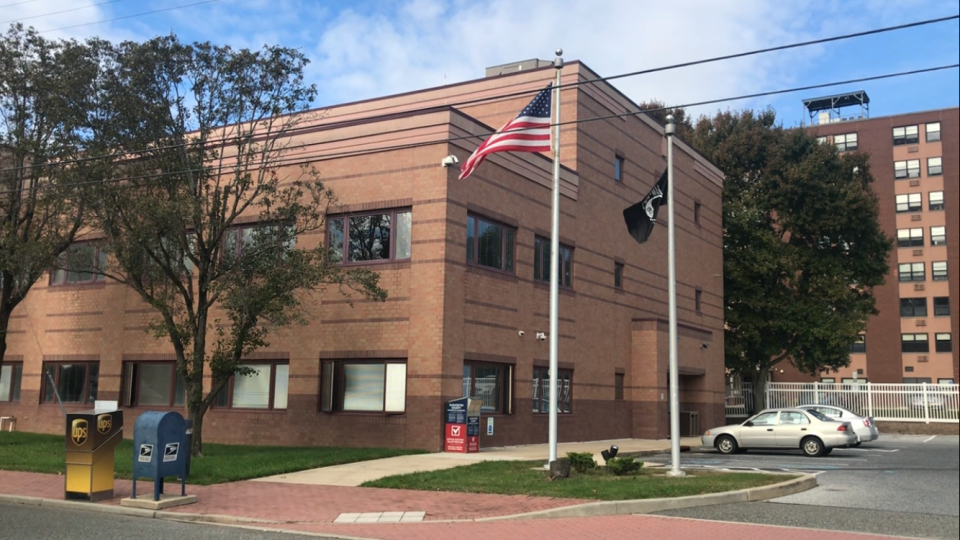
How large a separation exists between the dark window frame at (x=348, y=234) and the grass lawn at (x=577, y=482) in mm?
7022

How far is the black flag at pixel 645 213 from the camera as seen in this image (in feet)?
59.7

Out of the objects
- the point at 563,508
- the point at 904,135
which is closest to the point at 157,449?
the point at 563,508

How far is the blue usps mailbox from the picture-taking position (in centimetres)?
1305

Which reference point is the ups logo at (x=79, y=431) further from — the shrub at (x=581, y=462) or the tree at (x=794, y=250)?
the tree at (x=794, y=250)

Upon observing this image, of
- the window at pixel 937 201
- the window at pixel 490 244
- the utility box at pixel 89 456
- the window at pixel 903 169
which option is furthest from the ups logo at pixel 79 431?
the window at pixel 903 169

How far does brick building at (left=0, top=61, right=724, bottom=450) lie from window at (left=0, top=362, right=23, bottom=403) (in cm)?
9

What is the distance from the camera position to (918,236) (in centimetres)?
5788

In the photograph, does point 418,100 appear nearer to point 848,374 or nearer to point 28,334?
point 28,334

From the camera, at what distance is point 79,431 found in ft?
44.4

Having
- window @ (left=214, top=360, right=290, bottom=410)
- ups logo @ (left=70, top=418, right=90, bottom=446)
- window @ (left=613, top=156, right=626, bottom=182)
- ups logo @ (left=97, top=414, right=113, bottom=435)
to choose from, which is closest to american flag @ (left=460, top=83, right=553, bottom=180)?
ups logo @ (left=97, top=414, right=113, bottom=435)

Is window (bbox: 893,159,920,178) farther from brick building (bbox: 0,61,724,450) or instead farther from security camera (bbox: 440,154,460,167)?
security camera (bbox: 440,154,460,167)

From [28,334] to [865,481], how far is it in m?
26.7

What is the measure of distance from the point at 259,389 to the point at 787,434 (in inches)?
602

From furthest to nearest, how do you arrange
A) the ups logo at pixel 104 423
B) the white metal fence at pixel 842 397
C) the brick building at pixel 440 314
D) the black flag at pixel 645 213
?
the white metal fence at pixel 842 397, the brick building at pixel 440 314, the black flag at pixel 645 213, the ups logo at pixel 104 423
